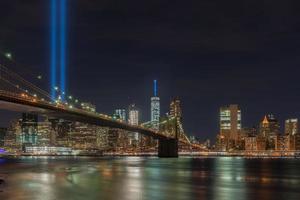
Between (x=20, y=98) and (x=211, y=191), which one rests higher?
→ (x=20, y=98)

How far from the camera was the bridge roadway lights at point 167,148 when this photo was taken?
134000 mm

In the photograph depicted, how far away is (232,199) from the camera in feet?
123

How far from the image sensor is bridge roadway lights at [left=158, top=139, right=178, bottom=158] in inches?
5276

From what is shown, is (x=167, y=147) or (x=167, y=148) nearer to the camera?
(x=167, y=147)

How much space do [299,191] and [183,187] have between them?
29.2 feet

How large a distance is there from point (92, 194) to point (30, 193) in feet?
13.8

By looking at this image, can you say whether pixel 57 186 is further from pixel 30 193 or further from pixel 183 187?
pixel 183 187

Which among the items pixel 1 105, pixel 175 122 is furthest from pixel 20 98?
pixel 175 122

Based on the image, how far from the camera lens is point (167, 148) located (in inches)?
5359

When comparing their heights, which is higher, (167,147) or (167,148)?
(167,147)

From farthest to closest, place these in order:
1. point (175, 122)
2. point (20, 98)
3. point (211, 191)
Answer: point (175, 122) → point (20, 98) → point (211, 191)

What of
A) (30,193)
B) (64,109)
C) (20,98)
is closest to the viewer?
(30,193)

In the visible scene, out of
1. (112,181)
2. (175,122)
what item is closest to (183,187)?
(112,181)

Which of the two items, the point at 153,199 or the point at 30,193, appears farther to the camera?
the point at 30,193
